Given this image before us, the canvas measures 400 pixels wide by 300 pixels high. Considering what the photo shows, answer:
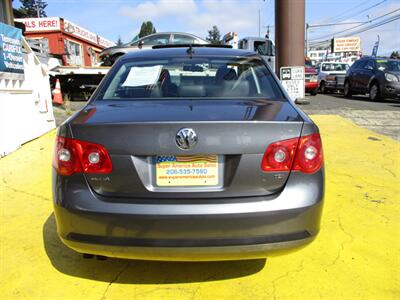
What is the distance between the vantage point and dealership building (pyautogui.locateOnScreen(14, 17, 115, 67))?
21328 mm

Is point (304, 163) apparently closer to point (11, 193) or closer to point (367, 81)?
point (11, 193)

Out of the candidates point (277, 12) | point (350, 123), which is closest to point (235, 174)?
point (350, 123)

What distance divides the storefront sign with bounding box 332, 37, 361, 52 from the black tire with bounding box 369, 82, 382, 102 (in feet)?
183

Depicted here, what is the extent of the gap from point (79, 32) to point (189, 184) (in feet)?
81.4

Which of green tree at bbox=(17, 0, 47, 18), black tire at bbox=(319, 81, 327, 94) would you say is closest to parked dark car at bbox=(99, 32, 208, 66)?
black tire at bbox=(319, 81, 327, 94)

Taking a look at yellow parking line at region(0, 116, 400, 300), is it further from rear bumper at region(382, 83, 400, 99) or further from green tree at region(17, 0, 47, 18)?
green tree at region(17, 0, 47, 18)

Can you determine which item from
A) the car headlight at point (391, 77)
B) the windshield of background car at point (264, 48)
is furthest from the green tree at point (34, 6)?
the car headlight at point (391, 77)

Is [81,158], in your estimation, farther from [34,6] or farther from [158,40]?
[34,6]

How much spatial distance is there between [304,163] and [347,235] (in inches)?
56.8

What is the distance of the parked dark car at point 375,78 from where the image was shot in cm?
1420

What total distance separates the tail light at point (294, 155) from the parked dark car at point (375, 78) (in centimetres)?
1334

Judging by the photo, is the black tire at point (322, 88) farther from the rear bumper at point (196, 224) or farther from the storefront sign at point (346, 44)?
the storefront sign at point (346, 44)

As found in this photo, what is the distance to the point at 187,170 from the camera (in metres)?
2.31

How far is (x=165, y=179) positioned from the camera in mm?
2311
